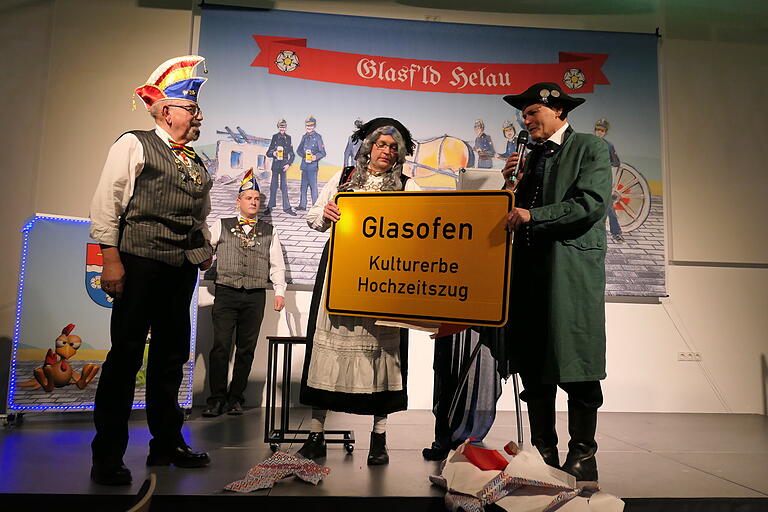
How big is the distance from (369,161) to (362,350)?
2.72ft

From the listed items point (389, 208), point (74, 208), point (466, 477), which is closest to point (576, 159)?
point (389, 208)

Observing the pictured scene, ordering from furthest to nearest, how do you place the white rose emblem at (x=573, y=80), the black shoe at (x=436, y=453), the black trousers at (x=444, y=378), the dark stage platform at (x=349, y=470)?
the white rose emblem at (x=573, y=80), the black trousers at (x=444, y=378), the black shoe at (x=436, y=453), the dark stage platform at (x=349, y=470)

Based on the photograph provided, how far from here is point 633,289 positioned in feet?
16.0

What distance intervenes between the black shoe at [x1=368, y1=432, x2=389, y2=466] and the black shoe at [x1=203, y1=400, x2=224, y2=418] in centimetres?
193

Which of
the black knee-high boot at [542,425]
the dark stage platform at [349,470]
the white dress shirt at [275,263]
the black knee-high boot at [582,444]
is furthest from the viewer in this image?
the white dress shirt at [275,263]

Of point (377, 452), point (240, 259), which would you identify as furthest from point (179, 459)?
point (240, 259)

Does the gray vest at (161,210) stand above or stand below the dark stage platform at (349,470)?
above

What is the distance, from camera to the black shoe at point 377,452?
2.54 m

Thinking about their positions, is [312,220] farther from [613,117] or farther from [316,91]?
[613,117]

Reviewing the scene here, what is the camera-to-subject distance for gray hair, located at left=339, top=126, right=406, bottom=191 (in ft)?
8.40

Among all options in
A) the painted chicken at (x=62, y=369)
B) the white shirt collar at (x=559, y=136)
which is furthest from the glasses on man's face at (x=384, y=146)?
the painted chicken at (x=62, y=369)

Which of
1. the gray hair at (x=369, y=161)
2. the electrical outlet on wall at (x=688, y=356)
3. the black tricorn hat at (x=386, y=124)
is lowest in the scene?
the electrical outlet on wall at (x=688, y=356)

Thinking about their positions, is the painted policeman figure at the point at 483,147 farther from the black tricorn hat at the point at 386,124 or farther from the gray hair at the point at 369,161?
the gray hair at the point at 369,161

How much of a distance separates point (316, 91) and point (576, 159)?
311 cm
